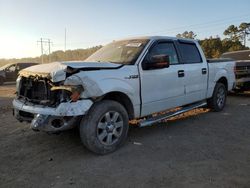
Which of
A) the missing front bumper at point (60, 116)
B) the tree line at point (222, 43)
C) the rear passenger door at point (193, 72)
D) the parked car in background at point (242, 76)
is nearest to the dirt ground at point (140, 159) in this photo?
the missing front bumper at point (60, 116)

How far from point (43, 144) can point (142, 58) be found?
2.28 meters

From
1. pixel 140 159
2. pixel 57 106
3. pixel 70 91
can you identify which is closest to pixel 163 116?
pixel 140 159

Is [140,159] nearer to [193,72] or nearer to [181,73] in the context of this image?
[181,73]

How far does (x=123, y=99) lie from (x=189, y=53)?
2.40 metres

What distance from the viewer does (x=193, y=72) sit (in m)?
6.74

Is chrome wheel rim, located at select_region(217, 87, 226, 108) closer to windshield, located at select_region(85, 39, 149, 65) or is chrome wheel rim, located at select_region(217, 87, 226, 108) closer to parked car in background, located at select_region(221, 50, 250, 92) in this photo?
parked car in background, located at select_region(221, 50, 250, 92)

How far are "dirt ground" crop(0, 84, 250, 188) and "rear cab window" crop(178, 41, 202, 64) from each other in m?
1.44

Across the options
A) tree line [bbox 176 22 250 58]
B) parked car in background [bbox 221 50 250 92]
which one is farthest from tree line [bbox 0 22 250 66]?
Result: parked car in background [bbox 221 50 250 92]

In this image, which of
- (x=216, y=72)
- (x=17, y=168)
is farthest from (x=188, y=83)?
(x=17, y=168)

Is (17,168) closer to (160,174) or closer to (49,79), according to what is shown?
(49,79)

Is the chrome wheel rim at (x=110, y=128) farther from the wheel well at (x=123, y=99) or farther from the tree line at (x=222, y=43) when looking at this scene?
the tree line at (x=222, y=43)

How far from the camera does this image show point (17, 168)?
4344 mm

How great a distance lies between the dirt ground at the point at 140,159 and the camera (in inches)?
152

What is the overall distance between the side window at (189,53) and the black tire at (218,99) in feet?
4.04
